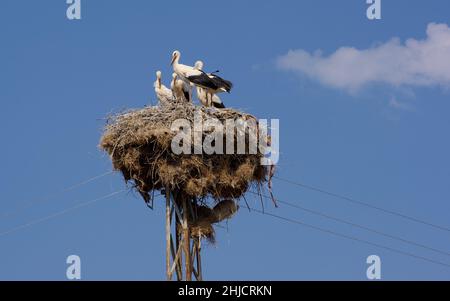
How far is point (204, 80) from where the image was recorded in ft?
83.1

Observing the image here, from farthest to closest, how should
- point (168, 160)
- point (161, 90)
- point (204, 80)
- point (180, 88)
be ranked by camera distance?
point (161, 90) < point (180, 88) < point (204, 80) < point (168, 160)

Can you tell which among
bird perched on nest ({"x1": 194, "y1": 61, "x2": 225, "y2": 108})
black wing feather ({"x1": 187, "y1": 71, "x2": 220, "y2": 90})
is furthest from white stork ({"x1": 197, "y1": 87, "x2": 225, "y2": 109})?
black wing feather ({"x1": 187, "y1": 71, "x2": 220, "y2": 90})

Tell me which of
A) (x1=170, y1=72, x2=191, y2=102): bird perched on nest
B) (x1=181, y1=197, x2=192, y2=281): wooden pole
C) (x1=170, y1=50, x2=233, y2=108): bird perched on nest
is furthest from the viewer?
(x1=170, y1=72, x2=191, y2=102): bird perched on nest

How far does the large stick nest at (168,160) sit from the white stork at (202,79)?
165cm

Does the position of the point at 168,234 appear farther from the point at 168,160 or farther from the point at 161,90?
the point at 161,90

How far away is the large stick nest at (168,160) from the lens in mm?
23031

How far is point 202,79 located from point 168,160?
269 cm

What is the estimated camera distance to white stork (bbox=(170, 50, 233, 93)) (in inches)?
994

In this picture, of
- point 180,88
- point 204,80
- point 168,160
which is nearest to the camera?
point 168,160

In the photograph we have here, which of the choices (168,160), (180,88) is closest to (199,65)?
(180,88)

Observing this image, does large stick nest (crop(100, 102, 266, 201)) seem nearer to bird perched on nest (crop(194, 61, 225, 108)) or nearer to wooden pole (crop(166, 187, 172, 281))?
wooden pole (crop(166, 187, 172, 281))

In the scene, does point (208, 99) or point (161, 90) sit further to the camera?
point (161, 90)
